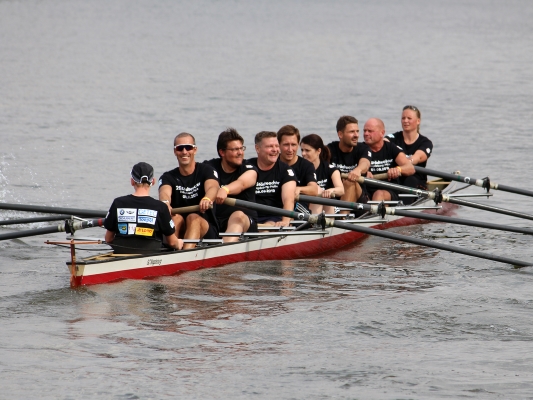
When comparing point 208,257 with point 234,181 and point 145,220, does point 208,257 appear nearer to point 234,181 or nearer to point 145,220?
point 234,181

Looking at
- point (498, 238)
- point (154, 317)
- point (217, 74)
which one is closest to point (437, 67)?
point (217, 74)

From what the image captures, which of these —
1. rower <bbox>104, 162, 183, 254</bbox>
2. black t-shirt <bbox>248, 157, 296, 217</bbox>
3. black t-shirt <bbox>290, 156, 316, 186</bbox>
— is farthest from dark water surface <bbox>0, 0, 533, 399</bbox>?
black t-shirt <bbox>290, 156, 316, 186</bbox>

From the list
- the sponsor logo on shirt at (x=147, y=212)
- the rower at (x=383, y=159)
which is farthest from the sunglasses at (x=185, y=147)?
the rower at (x=383, y=159)

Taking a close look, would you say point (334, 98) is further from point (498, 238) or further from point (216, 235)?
point (216, 235)

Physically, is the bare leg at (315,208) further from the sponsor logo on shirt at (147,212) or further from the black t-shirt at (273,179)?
the sponsor logo on shirt at (147,212)

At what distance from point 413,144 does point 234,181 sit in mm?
4905

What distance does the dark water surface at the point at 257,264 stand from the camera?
762 cm

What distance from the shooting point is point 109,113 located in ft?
84.2

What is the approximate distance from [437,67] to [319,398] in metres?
33.1

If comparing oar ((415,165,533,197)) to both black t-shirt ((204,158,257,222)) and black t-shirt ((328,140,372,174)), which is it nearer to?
black t-shirt ((328,140,372,174))

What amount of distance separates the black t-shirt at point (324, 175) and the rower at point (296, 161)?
22.8 inches

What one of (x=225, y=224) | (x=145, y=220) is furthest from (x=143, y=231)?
(x=225, y=224)

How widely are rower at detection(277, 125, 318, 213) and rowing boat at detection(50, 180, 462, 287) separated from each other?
54cm

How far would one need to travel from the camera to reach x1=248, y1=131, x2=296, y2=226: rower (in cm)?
1103
